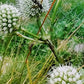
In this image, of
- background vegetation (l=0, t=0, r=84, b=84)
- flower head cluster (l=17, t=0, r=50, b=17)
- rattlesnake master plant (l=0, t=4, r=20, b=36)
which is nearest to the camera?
rattlesnake master plant (l=0, t=4, r=20, b=36)

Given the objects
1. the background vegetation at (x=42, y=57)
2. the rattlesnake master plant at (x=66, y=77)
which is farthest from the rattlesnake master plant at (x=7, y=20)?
the rattlesnake master plant at (x=66, y=77)

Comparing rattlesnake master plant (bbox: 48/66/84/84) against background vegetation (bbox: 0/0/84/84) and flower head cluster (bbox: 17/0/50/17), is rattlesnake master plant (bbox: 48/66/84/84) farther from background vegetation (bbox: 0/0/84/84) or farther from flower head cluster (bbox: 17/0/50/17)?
flower head cluster (bbox: 17/0/50/17)

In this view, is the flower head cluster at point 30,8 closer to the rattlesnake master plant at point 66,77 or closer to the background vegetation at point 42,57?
the background vegetation at point 42,57

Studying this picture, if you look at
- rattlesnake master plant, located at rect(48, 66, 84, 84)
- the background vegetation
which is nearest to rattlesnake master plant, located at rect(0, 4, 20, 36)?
the background vegetation

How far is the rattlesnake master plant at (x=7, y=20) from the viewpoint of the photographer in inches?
35.9

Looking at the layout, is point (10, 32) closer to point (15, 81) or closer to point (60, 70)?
point (60, 70)

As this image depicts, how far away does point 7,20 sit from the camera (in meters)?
0.92

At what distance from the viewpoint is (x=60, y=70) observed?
1.00m

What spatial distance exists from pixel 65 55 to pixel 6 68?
443mm

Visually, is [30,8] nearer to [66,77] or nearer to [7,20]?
[7,20]

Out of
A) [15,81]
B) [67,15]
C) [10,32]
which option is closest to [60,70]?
[10,32]

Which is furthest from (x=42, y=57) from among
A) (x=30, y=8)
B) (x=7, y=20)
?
(x=7, y=20)

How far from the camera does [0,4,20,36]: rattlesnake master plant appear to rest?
2.99 ft

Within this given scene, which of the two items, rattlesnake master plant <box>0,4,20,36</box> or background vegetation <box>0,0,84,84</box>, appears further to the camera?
background vegetation <box>0,0,84,84</box>
